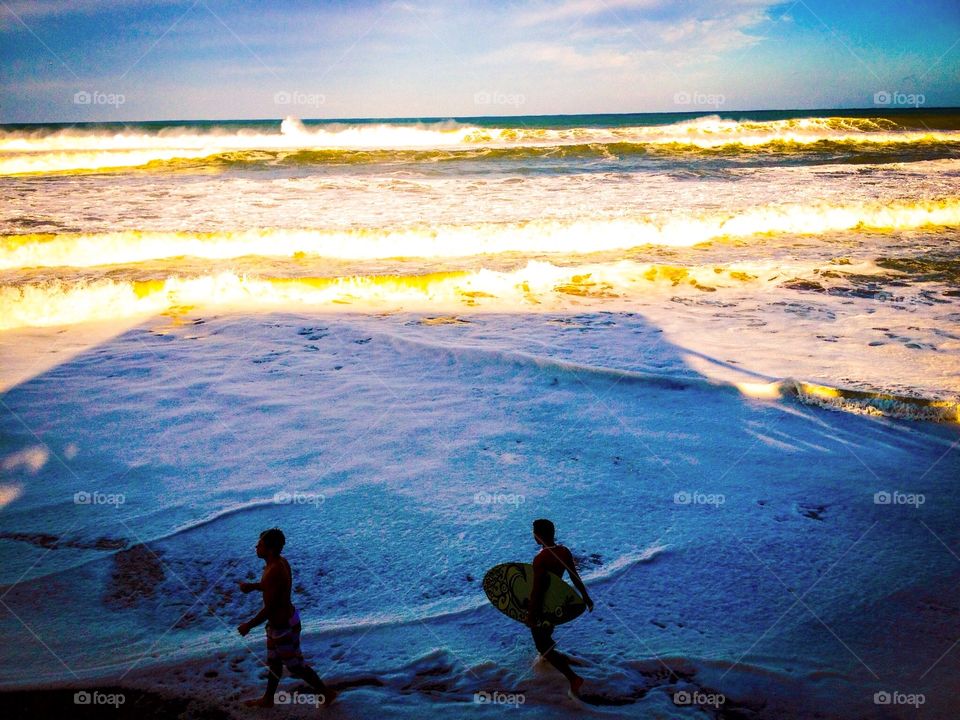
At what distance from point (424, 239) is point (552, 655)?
10266 mm

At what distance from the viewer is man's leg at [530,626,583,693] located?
2928mm

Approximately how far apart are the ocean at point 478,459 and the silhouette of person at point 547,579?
0.48 feet

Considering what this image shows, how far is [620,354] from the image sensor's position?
6945 millimetres

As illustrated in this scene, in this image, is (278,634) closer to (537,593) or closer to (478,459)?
(537,593)

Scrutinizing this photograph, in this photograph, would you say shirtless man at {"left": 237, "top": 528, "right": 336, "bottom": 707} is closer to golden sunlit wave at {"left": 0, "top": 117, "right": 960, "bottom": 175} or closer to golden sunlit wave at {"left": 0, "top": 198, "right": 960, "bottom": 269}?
golden sunlit wave at {"left": 0, "top": 198, "right": 960, "bottom": 269}

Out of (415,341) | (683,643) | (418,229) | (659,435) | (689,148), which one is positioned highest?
(689,148)

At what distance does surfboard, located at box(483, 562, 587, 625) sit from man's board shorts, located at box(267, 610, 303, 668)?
90 centimetres

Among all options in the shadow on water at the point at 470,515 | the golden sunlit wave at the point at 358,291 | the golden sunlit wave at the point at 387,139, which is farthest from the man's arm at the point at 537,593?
the golden sunlit wave at the point at 387,139

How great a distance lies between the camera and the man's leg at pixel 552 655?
2.93 meters

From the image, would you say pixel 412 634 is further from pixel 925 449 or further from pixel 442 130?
pixel 442 130

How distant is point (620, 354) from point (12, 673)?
557 cm

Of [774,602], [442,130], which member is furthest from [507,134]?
[774,602]

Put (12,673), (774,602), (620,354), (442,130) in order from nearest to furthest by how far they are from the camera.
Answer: (12,673)
(774,602)
(620,354)
(442,130)

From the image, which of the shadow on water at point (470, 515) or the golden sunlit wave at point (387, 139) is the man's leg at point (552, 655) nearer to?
the shadow on water at point (470, 515)
